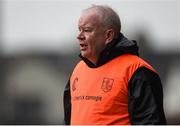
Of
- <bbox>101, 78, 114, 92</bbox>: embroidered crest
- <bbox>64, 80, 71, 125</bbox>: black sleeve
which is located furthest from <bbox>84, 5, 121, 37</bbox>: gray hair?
<bbox>64, 80, 71, 125</bbox>: black sleeve

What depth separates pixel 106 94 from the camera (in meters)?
5.93

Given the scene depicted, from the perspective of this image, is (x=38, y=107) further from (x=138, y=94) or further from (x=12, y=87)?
(x=138, y=94)

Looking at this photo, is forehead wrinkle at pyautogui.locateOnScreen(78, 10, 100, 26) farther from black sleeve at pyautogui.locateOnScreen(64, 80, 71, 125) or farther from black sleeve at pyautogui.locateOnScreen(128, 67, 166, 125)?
black sleeve at pyautogui.locateOnScreen(64, 80, 71, 125)

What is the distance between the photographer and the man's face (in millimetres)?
6035

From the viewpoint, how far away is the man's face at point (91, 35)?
6035 millimetres

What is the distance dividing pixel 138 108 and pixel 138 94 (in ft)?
0.29

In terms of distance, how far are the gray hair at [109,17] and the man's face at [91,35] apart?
3cm

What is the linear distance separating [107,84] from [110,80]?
0.11ft

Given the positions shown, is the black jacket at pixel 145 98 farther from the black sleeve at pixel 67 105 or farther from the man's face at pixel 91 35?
the black sleeve at pixel 67 105

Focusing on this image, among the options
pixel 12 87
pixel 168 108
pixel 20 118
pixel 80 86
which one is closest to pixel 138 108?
pixel 80 86

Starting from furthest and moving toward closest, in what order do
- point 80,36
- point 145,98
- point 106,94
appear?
point 80,36 < point 106,94 < point 145,98

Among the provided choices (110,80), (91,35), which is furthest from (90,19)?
(110,80)

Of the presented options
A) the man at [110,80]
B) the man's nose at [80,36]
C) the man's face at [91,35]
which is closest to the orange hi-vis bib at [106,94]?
the man at [110,80]

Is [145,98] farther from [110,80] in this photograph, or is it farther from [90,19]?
[90,19]
